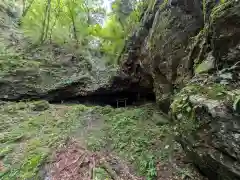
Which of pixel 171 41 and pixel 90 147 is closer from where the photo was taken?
pixel 90 147

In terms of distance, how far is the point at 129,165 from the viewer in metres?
4.48

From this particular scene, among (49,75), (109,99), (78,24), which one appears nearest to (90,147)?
(109,99)

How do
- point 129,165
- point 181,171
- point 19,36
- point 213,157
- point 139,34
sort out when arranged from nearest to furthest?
point 213,157 < point 181,171 < point 129,165 < point 139,34 < point 19,36

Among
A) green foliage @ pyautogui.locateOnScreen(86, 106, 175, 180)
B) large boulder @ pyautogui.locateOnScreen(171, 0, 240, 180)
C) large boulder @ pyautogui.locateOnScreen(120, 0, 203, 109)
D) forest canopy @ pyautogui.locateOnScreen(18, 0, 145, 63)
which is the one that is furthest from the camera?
forest canopy @ pyautogui.locateOnScreen(18, 0, 145, 63)

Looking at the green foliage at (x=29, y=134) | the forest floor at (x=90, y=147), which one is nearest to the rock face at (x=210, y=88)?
the forest floor at (x=90, y=147)

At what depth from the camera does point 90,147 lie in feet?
17.1

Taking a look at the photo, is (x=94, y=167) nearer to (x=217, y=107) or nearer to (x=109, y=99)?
(x=217, y=107)

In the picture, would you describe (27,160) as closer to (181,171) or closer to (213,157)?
(181,171)

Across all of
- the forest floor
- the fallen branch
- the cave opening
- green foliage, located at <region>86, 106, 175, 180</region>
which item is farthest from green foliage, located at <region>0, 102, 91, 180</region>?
the cave opening

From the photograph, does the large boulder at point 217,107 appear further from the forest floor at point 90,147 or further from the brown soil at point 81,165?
the brown soil at point 81,165

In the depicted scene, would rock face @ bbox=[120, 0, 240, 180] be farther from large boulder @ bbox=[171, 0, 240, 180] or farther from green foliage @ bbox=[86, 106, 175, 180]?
green foliage @ bbox=[86, 106, 175, 180]

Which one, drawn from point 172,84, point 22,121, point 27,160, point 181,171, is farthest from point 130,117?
point 22,121

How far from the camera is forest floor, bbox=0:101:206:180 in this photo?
415cm

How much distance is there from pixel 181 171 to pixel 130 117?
325cm
